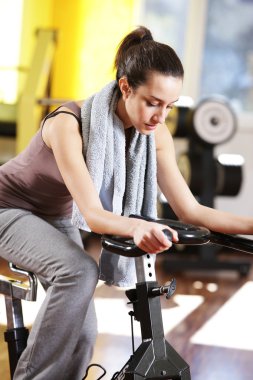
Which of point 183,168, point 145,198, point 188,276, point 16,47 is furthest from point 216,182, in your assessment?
point 145,198

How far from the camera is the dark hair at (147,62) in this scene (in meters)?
1.66

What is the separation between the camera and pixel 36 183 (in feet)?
6.08

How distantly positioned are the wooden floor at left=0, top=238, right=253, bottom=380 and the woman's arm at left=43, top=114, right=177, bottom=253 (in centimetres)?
68

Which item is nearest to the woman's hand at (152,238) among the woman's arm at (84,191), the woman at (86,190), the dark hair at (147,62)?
the woman's arm at (84,191)

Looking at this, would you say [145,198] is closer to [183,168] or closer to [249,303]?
[249,303]

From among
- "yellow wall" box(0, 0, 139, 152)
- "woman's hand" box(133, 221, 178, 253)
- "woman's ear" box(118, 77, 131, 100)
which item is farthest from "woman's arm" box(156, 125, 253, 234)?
"yellow wall" box(0, 0, 139, 152)

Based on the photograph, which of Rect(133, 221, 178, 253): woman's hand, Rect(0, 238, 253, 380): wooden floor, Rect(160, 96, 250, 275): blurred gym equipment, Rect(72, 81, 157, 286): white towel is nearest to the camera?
Rect(133, 221, 178, 253): woman's hand

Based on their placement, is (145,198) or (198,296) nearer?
(145,198)

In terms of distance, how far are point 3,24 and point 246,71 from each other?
1972 millimetres

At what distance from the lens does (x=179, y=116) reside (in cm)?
491

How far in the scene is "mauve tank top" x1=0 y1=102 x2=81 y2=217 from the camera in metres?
1.82

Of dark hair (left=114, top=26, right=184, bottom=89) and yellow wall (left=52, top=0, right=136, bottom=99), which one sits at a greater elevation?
dark hair (left=114, top=26, right=184, bottom=89)

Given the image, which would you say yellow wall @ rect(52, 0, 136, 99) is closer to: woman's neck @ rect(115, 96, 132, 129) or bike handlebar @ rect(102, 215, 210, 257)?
woman's neck @ rect(115, 96, 132, 129)

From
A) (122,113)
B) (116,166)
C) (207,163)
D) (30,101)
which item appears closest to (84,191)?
(116,166)
